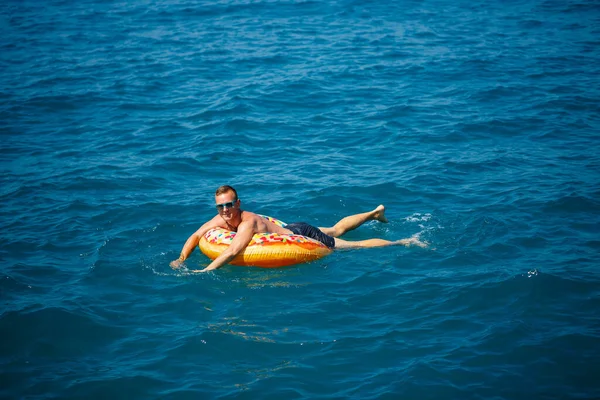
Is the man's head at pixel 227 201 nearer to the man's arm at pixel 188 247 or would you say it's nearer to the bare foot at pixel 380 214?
the man's arm at pixel 188 247

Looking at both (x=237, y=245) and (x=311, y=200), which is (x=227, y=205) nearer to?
(x=237, y=245)

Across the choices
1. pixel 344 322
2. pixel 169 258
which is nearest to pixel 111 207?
pixel 169 258

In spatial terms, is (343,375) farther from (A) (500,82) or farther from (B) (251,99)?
(A) (500,82)

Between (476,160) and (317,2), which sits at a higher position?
(317,2)

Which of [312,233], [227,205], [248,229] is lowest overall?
[312,233]

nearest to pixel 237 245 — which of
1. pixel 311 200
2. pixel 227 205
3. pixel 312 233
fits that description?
pixel 227 205

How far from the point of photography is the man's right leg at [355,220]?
9.96 meters

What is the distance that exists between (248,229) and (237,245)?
285mm

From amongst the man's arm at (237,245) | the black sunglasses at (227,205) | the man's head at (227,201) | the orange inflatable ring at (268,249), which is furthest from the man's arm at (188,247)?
the black sunglasses at (227,205)

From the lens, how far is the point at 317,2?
24000 mm

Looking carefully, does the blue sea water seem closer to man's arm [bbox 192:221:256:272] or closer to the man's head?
man's arm [bbox 192:221:256:272]

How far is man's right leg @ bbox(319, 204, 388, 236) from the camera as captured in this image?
996 centimetres

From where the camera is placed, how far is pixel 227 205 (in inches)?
355

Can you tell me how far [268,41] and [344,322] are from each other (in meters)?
13.8
